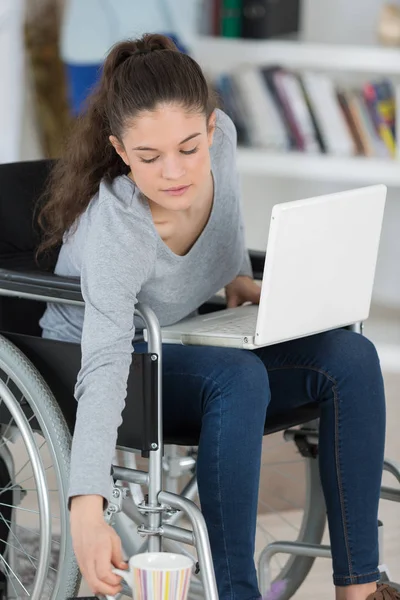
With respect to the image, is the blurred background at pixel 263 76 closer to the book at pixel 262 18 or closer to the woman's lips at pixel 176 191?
the book at pixel 262 18

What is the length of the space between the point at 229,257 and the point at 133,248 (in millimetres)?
283

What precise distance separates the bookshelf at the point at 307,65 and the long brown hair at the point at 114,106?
1.78 metres

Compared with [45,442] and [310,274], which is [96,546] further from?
[310,274]

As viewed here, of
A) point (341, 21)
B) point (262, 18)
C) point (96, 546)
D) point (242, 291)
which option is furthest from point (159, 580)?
point (341, 21)

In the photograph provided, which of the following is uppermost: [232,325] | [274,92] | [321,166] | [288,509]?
[274,92]

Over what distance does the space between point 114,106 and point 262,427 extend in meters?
0.47

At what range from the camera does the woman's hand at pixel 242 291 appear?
1728 mm

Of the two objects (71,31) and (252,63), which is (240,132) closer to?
(252,63)

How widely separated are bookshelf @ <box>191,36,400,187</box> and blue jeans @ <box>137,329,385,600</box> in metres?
1.89

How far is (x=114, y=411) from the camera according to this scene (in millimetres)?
1257

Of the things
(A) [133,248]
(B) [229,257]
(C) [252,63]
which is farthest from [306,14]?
(A) [133,248]

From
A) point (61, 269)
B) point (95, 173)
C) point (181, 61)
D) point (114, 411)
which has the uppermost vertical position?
point (181, 61)

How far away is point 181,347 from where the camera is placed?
1427 millimetres

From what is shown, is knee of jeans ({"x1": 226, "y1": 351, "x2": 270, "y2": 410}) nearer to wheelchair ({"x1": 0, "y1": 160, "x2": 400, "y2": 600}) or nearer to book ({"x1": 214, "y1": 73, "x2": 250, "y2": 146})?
wheelchair ({"x1": 0, "y1": 160, "x2": 400, "y2": 600})
